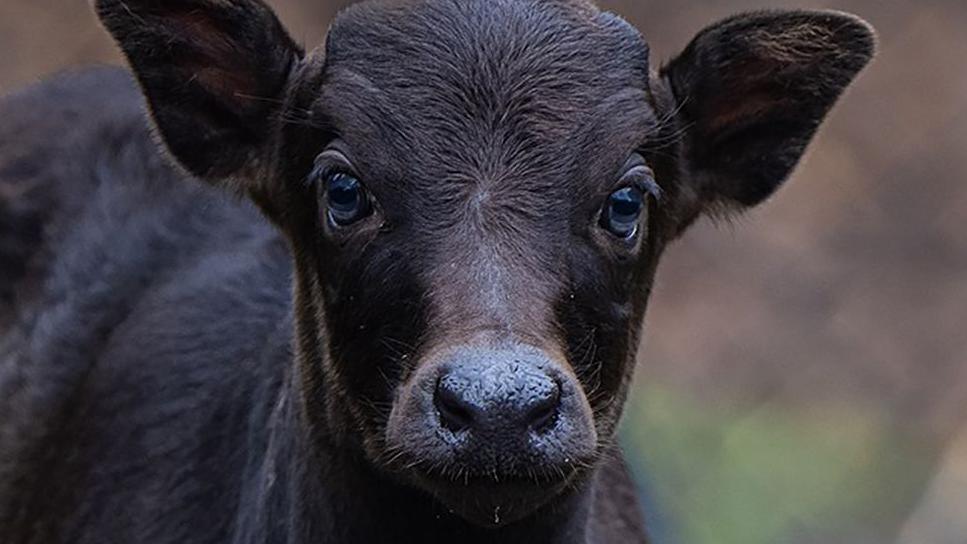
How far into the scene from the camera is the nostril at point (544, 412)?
489 cm

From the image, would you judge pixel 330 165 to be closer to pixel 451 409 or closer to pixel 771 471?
pixel 451 409

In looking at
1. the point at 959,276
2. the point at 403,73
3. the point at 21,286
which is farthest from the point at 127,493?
the point at 959,276

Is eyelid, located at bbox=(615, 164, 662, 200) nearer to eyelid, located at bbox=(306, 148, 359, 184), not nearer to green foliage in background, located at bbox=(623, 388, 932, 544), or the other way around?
eyelid, located at bbox=(306, 148, 359, 184)

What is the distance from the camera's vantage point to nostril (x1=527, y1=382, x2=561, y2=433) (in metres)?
4.89

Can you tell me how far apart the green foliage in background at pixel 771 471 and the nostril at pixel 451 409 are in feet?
15.5

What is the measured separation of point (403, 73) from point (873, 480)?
5081 mm

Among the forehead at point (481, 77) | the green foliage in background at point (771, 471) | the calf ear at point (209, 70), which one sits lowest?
the green foliage in background at point (771, 471)

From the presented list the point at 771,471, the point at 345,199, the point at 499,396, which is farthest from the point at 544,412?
the point at 771,471

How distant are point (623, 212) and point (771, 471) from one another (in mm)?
4764

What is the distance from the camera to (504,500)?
518 cm

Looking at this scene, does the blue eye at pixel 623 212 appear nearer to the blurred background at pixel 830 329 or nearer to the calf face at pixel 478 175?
the calf face at pixel 478 175

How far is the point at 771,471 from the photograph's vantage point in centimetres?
1014

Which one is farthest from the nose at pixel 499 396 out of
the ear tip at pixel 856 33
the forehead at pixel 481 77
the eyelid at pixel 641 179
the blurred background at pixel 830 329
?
the blurred background at pixel 830 329

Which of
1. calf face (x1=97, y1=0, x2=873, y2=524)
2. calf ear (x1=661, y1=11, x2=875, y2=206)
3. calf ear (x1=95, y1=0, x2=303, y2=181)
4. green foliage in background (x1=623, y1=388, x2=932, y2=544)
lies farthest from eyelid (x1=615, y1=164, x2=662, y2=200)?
green foliage in background (x1=623, y1=388, x2=932, y2=544)
